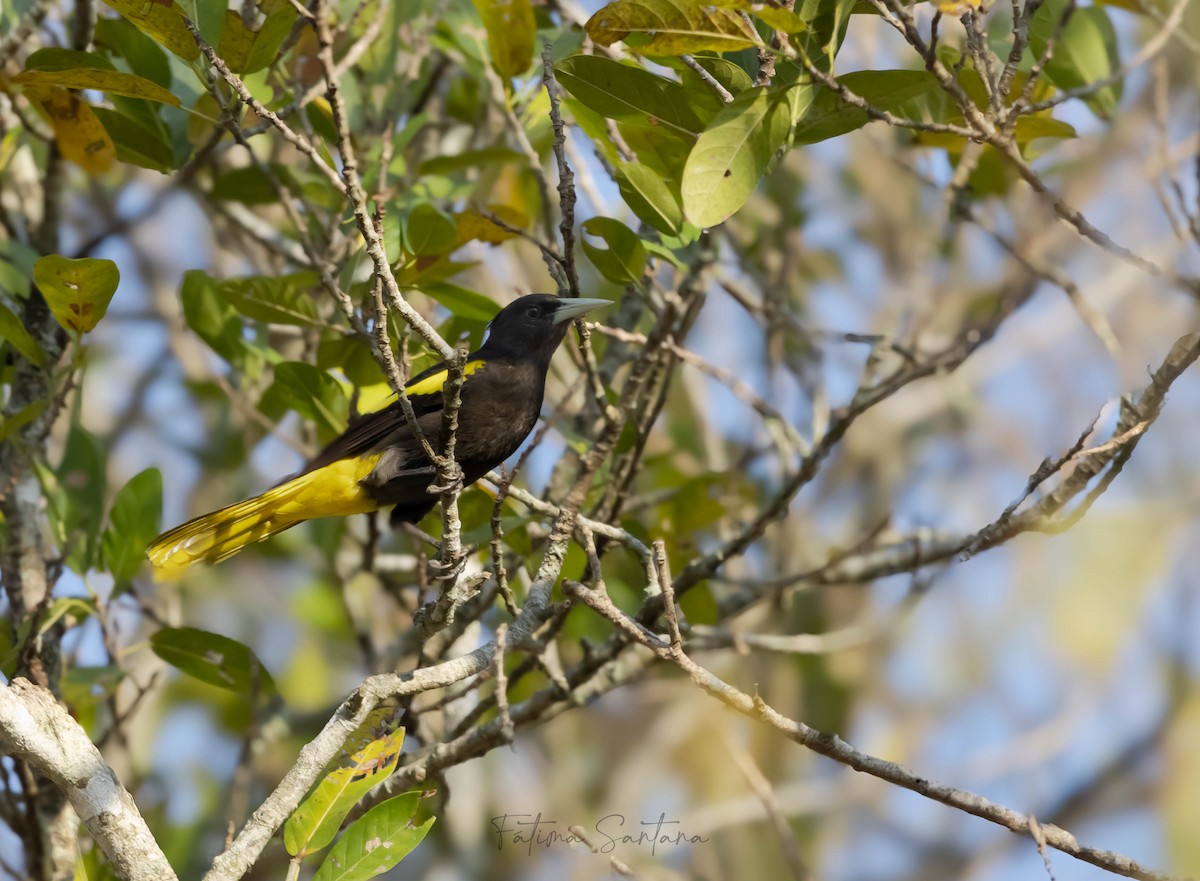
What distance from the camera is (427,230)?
10.8 feet

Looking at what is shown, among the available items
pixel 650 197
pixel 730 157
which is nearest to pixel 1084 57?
pixel 650 197

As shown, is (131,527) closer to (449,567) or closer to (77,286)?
(77,286)

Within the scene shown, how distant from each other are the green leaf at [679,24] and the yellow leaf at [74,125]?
71.2 inches

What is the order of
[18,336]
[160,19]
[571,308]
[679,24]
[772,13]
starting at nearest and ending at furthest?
[772,13] < [679,24] < [160,19] < [18,336] < [571,308]

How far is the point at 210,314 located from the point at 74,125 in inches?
26.7

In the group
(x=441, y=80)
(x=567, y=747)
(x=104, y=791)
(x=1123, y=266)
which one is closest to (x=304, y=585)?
(x=567, y=747)

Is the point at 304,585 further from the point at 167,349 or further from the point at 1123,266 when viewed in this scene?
the point at 1123,266

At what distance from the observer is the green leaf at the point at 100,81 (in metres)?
2.73

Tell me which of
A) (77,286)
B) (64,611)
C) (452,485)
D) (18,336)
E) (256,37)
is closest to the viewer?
(256,37)

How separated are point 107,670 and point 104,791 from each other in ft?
4.46

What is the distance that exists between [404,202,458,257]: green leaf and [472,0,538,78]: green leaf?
741 mm

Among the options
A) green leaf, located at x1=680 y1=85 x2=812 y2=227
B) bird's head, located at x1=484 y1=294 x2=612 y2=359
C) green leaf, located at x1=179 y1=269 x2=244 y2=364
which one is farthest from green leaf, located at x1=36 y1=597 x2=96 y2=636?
green leaf, located at x1=680 y1=85 x2=812 y2=227

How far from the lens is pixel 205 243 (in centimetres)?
722

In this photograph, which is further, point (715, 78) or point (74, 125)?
point (74, 125)
